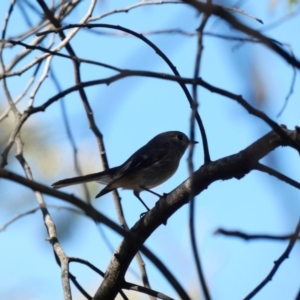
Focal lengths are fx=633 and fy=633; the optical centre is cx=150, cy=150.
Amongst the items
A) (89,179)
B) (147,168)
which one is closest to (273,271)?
(89,179)

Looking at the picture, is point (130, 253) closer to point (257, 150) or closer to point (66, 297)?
point (66, 297)

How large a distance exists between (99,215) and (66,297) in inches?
66.0

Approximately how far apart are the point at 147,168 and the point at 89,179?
2.46ft

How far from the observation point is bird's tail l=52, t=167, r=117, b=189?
192 inches

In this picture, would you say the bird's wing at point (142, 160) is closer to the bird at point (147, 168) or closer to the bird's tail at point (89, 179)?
the bird at point (147, 168)

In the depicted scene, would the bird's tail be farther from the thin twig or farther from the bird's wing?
the thin twig

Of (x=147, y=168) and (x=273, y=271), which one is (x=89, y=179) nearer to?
(x=147, y=168)

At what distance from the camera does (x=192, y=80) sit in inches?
65.6

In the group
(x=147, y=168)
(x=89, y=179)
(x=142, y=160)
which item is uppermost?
(x=142, y=160)

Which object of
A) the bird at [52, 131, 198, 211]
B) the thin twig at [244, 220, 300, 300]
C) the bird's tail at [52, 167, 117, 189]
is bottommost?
the thin twig at [244, 220, 300, 300]

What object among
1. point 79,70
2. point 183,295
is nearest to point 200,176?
point 183,295

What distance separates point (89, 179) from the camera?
17.1 ft

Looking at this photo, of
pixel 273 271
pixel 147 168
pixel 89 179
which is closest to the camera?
pixel 273 271

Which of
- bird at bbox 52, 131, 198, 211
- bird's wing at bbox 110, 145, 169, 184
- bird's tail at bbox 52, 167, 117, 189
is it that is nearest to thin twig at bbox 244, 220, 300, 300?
bird's tail at bbox 52, 167, 117, 189
